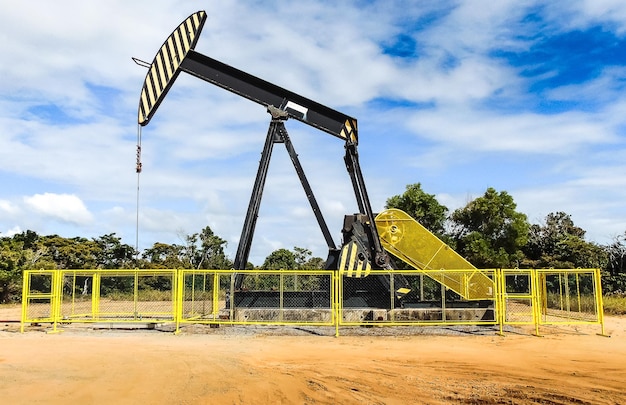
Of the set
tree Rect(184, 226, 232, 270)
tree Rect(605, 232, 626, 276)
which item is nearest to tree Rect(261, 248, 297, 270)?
tree Rect(184, 226, 232, 270)

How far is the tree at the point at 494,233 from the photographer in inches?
902

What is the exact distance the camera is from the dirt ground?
247 inches

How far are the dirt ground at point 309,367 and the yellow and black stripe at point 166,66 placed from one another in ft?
17.4

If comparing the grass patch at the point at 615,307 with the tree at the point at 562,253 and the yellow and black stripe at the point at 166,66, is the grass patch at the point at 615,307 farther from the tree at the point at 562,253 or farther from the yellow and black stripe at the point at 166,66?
the yellow and black stripe at the point at 166,66

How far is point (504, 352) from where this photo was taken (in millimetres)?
9711

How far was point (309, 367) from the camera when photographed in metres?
8.01

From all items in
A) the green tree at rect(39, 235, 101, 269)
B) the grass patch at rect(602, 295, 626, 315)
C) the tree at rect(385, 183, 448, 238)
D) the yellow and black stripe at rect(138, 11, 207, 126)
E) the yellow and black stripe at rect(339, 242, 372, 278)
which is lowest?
the grass patch at rect(602, 295, 626, 315)

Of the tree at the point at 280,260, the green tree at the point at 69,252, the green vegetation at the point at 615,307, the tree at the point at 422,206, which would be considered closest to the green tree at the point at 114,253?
the green tree at the point at 69,252

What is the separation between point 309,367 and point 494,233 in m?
18.0

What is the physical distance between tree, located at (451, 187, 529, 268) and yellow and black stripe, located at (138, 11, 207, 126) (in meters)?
14.9

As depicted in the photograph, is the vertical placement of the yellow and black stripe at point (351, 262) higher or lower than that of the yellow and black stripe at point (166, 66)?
lower

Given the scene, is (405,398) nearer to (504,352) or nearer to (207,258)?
(504,352)

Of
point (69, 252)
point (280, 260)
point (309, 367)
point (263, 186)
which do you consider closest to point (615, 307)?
point (263, 186)

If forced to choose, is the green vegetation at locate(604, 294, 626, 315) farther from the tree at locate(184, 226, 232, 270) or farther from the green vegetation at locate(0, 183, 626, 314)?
the tree at locate(184, 226, 232, 270)
